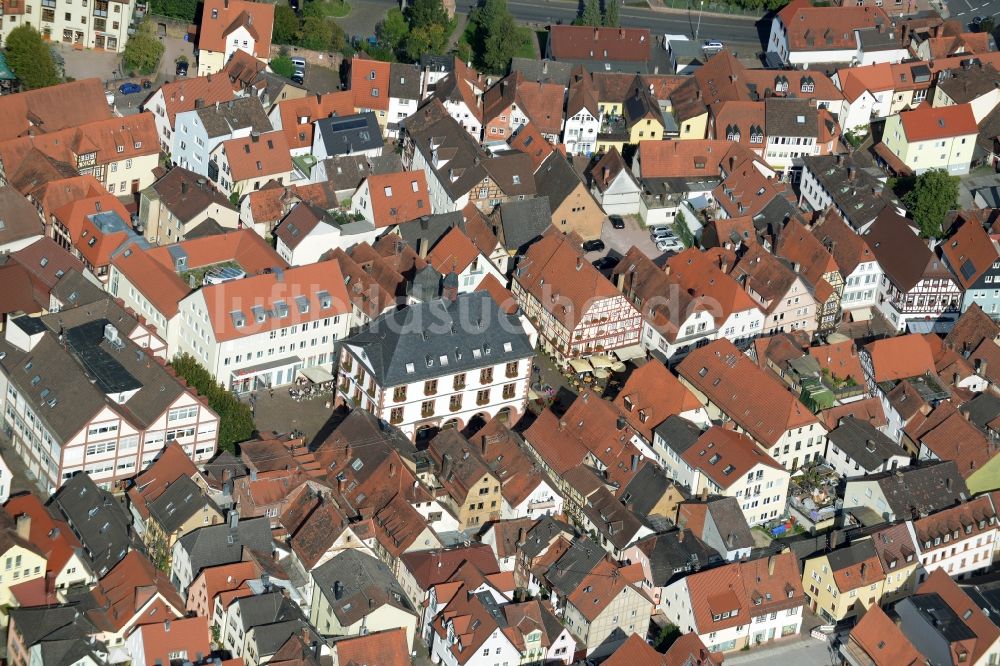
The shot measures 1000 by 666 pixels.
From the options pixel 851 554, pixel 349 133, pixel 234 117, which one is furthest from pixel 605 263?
pixel 851 554

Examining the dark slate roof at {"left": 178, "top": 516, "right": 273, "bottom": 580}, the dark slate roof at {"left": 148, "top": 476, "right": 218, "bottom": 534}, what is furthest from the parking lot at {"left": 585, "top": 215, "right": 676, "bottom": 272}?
the dark slate roof at {"left": 178, "top": 516, "right": 273, "bottom": 580}

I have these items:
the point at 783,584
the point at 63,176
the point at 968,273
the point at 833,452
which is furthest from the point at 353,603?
the point at 968,273

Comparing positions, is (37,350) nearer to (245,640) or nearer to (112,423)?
(112,423)

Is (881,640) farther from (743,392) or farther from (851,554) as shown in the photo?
(743,392)

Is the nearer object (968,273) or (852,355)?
(852,355)

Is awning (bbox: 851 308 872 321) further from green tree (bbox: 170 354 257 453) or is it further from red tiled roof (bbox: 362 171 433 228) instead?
green tree (bbox: 170 354 257 453)
